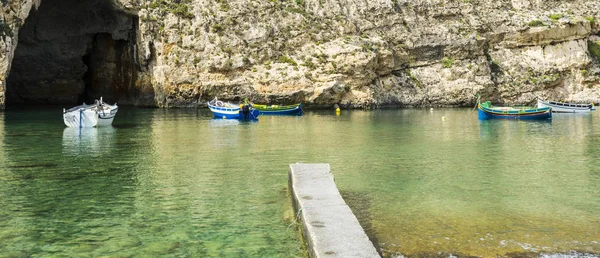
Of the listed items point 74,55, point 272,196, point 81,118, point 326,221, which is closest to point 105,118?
point 81,118

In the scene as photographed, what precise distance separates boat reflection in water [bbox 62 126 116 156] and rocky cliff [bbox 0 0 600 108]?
26.1 metres

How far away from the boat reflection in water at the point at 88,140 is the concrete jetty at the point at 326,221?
12.9 meters

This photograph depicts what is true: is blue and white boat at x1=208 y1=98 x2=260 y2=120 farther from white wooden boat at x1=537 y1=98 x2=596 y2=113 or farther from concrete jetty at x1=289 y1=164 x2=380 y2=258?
concrete jetty at x1=289 y1=164 x2=380 y2=258

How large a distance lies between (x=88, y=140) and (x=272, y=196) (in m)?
17.5

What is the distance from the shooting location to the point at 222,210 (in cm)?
1262

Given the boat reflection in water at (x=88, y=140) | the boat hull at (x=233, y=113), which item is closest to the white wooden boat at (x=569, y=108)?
the boat hull at (x=233, y=113)

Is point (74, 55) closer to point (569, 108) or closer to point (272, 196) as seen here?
point (569, 108)

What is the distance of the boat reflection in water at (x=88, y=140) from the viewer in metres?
23.8

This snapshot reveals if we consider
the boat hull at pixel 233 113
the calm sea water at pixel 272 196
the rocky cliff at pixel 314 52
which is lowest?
the calm sea water at pixel 272 196

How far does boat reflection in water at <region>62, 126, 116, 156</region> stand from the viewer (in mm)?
23766

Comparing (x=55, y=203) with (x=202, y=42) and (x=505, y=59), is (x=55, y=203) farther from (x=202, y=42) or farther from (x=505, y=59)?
(x=505, y=59)

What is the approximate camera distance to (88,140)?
93.9 feet

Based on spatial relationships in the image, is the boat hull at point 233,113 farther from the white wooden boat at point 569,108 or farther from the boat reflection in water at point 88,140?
the white wooden boat at point 569,108

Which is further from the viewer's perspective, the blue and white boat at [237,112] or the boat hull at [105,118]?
the blue and white boat at [237,112]
